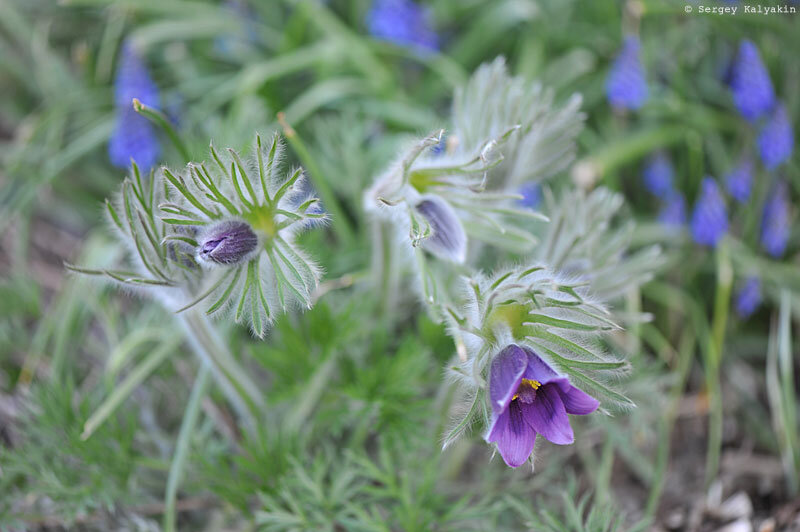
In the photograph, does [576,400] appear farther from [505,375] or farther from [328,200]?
[328,200]

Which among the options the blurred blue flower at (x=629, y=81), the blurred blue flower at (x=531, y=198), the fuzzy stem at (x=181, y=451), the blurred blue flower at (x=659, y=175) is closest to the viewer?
the fuzzy stem at (x=181, y=451)

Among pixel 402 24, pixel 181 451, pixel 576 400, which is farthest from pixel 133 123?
pixel 576 400

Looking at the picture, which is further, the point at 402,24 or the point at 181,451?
the point at 402,24

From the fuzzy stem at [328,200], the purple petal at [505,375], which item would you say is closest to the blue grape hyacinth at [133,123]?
the fuzzy stem at [328,200]

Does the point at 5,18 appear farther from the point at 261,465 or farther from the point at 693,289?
the point at 693,289

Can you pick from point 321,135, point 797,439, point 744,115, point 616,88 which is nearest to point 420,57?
point 321,135

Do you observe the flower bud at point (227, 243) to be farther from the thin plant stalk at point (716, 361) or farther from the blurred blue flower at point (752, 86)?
the blurred blue flower at point (752, 86)
